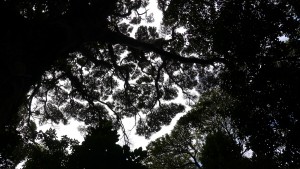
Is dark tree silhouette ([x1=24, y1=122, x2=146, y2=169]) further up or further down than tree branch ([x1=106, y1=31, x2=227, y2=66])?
further down

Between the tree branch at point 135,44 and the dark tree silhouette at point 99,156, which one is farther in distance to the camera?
the tree branch at point 135,44

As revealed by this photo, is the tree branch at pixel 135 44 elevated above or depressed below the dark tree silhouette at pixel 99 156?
above

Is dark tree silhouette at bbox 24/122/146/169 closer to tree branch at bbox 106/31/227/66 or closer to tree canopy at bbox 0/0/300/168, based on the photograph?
tree canopy at bbox 0/0/300/168

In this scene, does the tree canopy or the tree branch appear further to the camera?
the tree branch

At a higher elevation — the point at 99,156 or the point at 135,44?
the point at 135,44

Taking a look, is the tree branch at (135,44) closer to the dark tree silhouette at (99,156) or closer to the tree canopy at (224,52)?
the tree canopy at (224,52)

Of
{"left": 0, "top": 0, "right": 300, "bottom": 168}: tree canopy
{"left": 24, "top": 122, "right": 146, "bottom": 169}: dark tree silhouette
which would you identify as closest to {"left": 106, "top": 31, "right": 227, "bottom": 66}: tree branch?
{"left": 0, "top": 0, "right": 300, "bottom": 168}: tree canopy

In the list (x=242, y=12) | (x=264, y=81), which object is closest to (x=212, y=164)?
(x=264, y=81)

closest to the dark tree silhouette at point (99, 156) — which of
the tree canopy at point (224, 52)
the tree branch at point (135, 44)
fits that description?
the tree canopy at point (224, 52)

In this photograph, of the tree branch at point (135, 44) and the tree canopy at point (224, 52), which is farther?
the tree branch at point (135, 44)

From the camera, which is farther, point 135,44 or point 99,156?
point 135,44

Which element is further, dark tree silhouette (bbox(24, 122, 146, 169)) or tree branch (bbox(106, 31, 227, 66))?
tree branch (bbox(106, 31, 227, 66))

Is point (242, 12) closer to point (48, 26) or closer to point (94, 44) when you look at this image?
point (48, 26)

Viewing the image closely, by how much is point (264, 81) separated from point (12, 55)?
502cm
